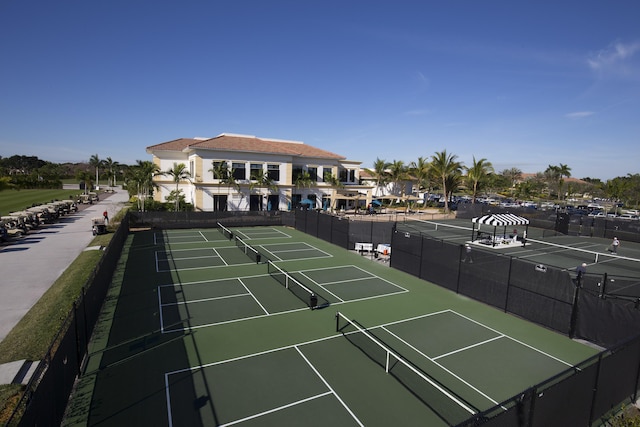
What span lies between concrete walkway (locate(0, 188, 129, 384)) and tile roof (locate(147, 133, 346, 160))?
15733mm

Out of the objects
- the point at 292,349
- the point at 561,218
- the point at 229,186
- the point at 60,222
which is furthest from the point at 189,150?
the point at 561,218

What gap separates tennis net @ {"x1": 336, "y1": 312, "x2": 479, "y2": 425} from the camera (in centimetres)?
836

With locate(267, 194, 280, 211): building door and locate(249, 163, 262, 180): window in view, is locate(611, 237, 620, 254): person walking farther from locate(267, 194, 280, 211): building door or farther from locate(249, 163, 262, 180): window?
locate(249, 163, 262, 180): window

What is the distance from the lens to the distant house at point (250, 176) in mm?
41406

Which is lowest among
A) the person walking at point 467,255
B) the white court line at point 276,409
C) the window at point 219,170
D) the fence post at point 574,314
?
the white court line at point 276,409

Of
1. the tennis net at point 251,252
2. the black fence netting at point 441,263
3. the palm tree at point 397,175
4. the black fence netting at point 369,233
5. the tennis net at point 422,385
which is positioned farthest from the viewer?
the palm tree at point 397,175

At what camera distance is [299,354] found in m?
11.0

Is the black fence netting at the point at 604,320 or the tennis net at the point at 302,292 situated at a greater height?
the black fence netting at the point at 604,320

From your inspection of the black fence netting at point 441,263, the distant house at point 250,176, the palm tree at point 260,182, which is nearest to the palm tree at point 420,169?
the distant house at point 250,176

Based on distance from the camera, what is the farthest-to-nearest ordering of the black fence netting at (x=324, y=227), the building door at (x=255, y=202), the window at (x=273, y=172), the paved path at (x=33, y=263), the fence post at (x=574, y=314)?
the window at (x=273, y=172) → the building door at (x=255, y=202) → the black fence netting at (x=324, y=227) → the paved path at (x=33, y=263) → the fence post at (x=574, y=314)

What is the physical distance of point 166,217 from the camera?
3488 centimetres

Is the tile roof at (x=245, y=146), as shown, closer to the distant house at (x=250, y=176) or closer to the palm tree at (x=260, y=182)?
the distant house at (x=250, y=176)

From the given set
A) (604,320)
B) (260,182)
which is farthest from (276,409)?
(260,182)

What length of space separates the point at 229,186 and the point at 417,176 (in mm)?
36507
